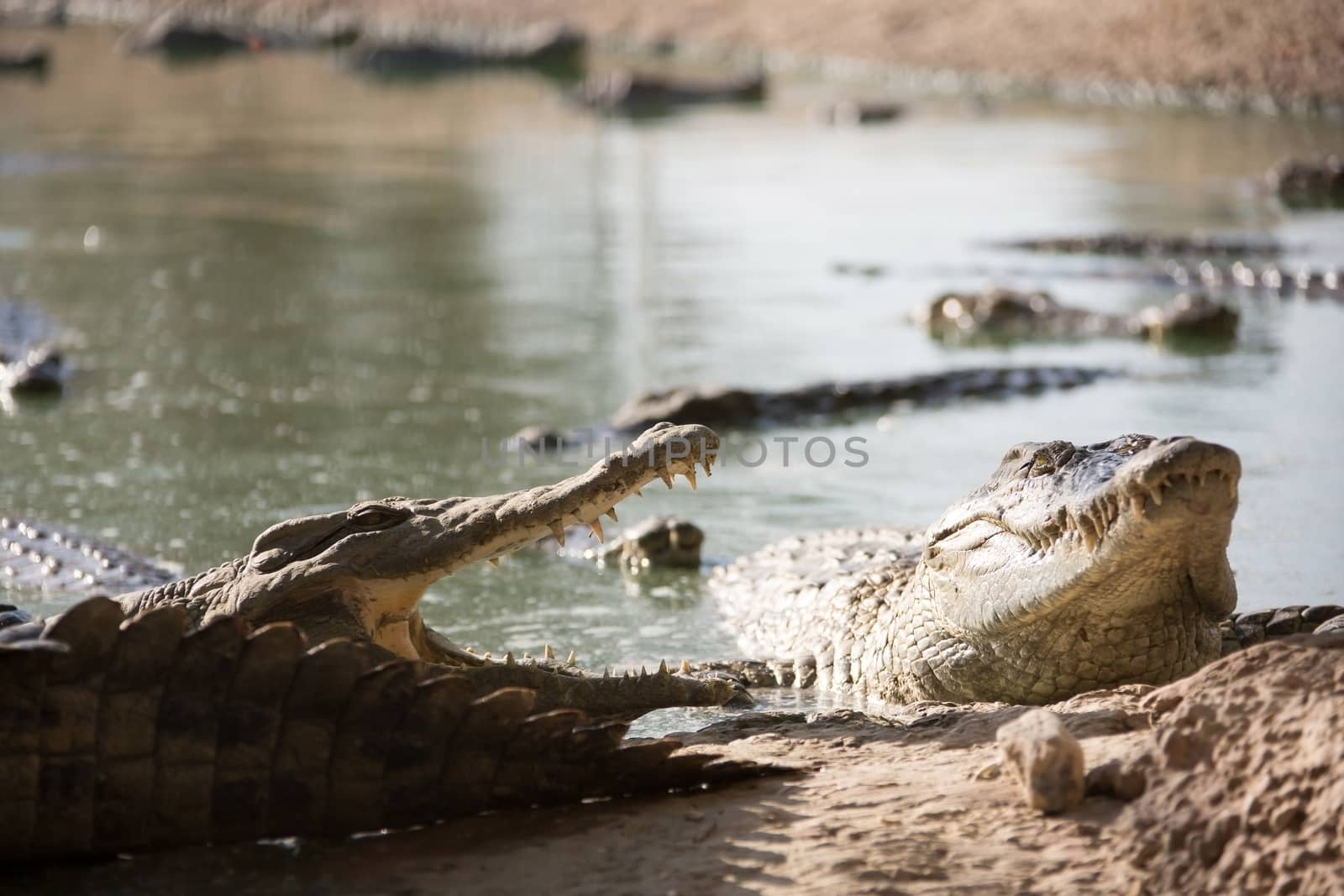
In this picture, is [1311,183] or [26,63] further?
[26,63]

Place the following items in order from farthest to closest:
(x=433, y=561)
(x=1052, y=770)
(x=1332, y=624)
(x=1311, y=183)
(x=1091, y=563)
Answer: (x=1311, y=183) → (x=1332, y=624) → (x=433, y=561) → (x=1091, y=563) → (x=1052, y=770)

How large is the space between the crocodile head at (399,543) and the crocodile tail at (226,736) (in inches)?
17.6

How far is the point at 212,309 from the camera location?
12164 mm

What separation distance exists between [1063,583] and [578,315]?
26.3ft

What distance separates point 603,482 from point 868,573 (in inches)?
68.6

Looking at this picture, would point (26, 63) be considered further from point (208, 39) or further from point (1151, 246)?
point (1151, 246)

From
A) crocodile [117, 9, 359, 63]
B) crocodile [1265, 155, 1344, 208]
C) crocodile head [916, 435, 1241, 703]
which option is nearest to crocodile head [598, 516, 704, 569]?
crocodile head [916, 435, 1241, 703]

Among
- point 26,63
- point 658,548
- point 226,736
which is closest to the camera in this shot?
point 226,736

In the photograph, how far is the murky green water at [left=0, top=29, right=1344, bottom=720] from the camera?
737 centimetres

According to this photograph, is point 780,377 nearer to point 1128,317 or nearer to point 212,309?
point 1128,317

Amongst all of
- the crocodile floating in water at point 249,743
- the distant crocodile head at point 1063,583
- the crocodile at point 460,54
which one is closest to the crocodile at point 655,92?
the crocodile at point 460,54

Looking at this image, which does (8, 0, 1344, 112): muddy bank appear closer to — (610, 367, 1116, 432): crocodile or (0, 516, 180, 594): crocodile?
(610, 367, 1116, 432): crocodile

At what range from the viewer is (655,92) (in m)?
27.7

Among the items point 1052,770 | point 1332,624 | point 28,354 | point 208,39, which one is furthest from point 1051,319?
point 208,39
